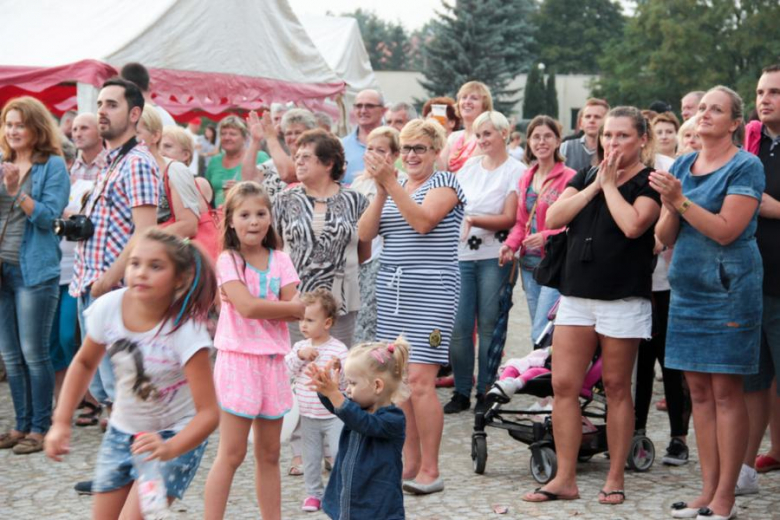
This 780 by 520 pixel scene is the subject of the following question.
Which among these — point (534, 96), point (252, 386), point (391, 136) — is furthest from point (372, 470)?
point (534, 96)

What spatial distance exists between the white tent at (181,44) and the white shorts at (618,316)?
6.19 metres

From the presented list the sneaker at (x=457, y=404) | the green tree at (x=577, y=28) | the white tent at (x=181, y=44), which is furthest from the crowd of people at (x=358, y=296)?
the green tree at (x=577, y=28)

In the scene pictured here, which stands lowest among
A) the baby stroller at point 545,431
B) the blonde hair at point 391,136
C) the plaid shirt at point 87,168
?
the baby stroller at point 545,431

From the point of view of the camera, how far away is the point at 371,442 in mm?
4387

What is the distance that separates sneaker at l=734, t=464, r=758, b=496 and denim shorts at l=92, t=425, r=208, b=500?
129 inches

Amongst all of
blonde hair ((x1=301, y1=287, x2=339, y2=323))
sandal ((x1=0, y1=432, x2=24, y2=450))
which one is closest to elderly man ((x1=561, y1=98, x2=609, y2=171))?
blonde hair ((x1=301, y1=287, x2=339, y2=323))

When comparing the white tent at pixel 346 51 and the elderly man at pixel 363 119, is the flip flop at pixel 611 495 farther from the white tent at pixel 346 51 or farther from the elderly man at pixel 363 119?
the white tent at pixel 346 51

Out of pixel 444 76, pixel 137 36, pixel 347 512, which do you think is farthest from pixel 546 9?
pixel 347 512

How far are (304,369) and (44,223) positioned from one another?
233cm

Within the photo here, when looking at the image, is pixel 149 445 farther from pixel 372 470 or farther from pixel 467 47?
pixel 467 47

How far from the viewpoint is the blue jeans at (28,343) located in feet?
22.4

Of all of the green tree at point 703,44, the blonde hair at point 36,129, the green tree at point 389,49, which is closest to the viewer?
the blonde hair at point 36,129

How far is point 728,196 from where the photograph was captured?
5.24 metres

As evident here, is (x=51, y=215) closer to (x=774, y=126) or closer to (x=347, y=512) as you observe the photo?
(x=347, y=512)
